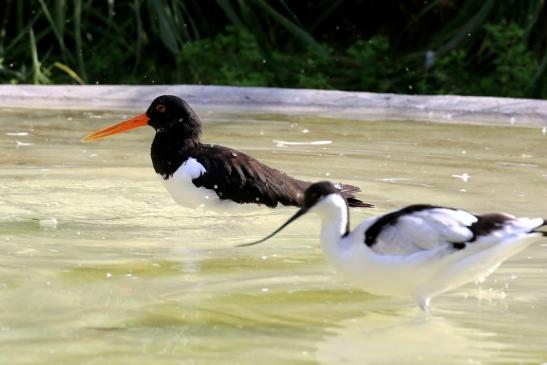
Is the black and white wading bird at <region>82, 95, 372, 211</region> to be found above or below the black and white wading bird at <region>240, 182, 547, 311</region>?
below

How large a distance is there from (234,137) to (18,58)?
370 centimetres

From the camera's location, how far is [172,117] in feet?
23.1

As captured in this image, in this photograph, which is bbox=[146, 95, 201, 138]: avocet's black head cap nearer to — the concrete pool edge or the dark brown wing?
the dark brown wing

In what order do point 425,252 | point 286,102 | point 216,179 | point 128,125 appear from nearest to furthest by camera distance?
1. point 425,252
2. point 216,179
3. point 128,125
4. point 286,102

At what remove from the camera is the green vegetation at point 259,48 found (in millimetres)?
11227

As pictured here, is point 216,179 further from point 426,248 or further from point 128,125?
point 426,248

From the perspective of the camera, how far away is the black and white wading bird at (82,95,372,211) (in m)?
6.61

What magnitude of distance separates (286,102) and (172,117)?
10.1ft

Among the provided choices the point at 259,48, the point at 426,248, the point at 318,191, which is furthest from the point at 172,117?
the point at 259,48

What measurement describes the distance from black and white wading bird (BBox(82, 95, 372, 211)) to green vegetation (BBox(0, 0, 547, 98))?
439 centimetres

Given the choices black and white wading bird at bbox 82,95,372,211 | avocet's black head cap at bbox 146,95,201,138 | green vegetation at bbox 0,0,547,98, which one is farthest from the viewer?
green vegetation at bbox 0,0,547,98

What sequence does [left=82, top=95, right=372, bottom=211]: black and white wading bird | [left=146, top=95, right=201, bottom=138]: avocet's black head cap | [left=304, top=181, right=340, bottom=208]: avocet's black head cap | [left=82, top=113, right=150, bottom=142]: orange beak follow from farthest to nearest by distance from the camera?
[left=82, top=113, right=150, bottom=142]: orange beak → [left=146, top=95, right=201, bottom=138]: avocet's black head cap → [left=82, top=95, right=372, bottom=211]: black and white wading bird → [left=304, top=181, right=340, bottom=208]: avocet's black head cap

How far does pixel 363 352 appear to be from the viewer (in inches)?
178

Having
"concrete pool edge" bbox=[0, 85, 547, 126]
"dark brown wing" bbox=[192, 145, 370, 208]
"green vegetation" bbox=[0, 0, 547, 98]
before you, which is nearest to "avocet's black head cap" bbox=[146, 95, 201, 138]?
"dark brown wing" bbox=[192, 145, 370, 208]
